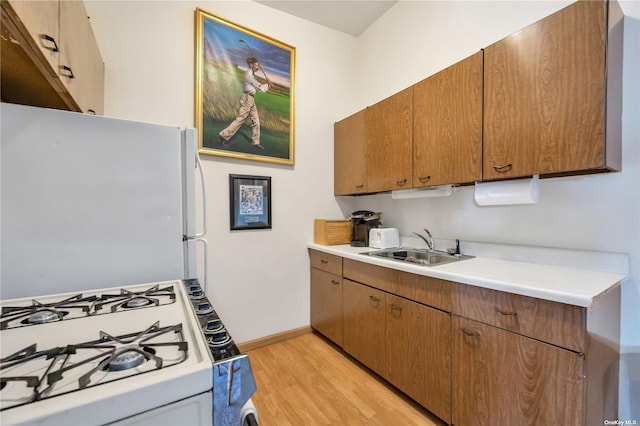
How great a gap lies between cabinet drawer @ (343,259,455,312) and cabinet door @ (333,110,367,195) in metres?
0.75

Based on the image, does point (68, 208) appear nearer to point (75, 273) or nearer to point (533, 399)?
point (75, 273)

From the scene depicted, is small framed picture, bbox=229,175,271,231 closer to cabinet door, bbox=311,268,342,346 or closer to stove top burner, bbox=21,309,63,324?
cabinet door, bbox=311,268,342,346

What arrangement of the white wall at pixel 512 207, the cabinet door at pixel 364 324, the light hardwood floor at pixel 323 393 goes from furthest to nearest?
1. the cabinet door at pixel 364 324
2. the light hardwood floor at pixel 323 393
3. the white wall at pixel 512 207

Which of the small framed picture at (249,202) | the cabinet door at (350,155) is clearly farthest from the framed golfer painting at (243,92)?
the cabinet door at (350,155)

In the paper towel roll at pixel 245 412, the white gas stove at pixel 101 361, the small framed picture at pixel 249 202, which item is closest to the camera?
the white gas stove at pixel 101 361

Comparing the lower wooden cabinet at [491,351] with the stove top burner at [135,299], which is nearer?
the stove top burner at [135,299]

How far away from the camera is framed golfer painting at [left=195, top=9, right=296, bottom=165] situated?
2070 mm

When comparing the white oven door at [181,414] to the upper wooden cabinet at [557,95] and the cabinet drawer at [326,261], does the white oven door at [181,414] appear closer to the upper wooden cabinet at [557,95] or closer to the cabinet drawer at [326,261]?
the upper wooden cabinet at [557,95]

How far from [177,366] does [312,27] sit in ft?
9.87

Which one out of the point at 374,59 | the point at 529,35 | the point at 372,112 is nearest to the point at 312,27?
the point at 374,59

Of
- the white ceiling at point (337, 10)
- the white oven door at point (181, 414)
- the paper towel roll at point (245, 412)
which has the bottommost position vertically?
the paper towel roll at point (245, 412)

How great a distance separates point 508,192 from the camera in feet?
4.90

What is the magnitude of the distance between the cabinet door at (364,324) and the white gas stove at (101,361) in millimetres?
1310

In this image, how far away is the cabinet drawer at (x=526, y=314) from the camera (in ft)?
3.26
